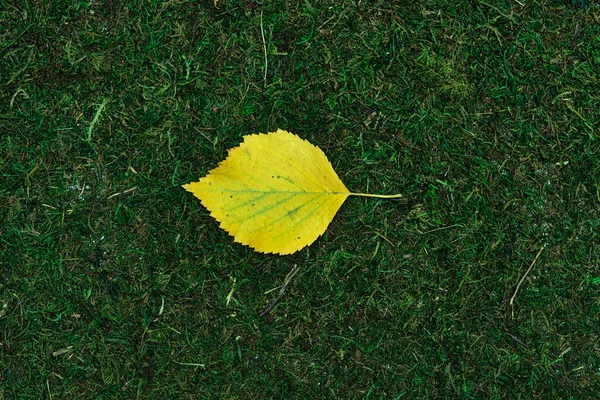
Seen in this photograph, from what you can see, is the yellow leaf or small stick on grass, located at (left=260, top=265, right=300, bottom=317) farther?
small stick on grass, located at (left=260, top=265, right=300, bottom=317)

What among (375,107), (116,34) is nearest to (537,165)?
(375,107)

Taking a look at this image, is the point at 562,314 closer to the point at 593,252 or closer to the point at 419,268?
the point at 593,252

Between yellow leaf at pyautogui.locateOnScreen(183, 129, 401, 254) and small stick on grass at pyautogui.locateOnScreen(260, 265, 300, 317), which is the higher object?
yellow leaf at pyautogui.locateOnScreen(183, 129, 401, 254)

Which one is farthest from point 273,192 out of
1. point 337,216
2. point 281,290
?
point 281,290

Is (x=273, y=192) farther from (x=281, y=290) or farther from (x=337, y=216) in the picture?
(x=281, y=290)

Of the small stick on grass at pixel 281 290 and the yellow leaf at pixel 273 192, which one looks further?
the small stick on grass at pixel 281 290
